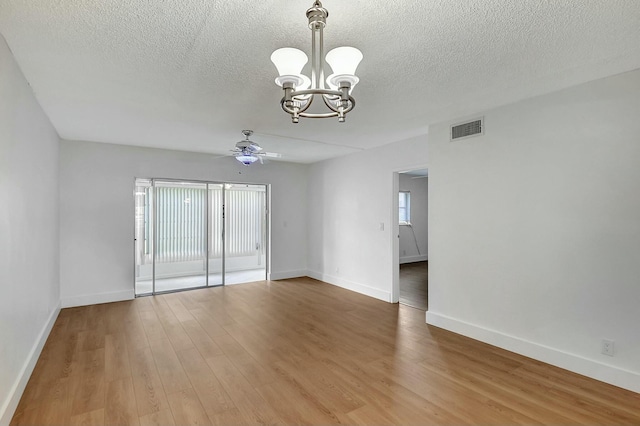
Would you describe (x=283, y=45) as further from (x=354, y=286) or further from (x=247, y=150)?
(x=354, y=286)

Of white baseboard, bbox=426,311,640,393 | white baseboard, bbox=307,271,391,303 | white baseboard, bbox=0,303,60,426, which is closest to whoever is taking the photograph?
white baseboard, bbox=0,303,60,426

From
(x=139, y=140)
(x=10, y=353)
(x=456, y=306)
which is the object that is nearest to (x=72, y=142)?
(x=139, y=140)

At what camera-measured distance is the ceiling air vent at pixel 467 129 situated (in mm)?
3509

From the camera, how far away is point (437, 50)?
2170 millimetres

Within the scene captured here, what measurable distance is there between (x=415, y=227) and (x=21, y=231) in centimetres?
850

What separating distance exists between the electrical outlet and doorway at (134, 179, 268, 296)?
556 cm

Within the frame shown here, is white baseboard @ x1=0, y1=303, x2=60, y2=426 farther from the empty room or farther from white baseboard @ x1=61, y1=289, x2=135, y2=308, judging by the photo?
white baseboard @ x1=61, y1=289, x2=135, y2=308

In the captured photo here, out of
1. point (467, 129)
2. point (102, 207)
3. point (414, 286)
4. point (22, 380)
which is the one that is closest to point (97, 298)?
point (102, 207)

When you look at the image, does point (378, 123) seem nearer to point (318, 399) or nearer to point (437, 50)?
point (437, 50)

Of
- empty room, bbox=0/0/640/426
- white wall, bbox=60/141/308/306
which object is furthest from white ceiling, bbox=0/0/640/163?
white wall, bbox=60/141/308/306

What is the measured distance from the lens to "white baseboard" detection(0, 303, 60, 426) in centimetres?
206

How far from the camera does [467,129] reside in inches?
143

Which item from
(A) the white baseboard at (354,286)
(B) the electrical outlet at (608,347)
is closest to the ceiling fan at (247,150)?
(A) the white baseboard at (354,286)

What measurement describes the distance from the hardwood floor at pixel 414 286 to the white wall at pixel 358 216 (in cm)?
43
